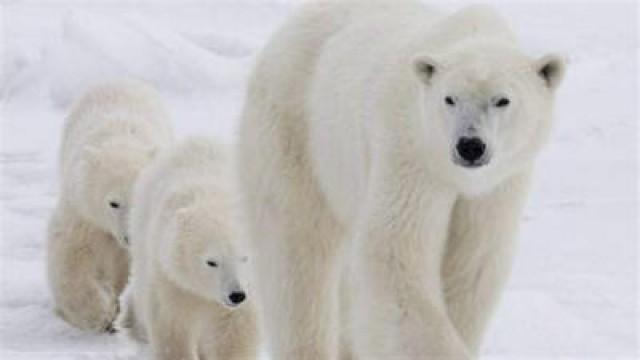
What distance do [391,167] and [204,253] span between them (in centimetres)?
244

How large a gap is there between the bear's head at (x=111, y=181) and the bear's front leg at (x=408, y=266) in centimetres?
Result: 363

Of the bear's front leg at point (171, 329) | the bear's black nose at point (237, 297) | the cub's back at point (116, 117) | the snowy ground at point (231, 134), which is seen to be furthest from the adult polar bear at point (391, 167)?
the cub's back at point (116, 117)

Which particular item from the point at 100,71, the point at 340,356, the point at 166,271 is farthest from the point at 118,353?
the point at 100,71

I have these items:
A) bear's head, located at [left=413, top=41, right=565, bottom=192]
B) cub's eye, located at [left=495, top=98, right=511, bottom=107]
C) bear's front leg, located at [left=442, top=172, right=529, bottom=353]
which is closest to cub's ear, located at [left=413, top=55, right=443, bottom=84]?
bear's head, located at [left=413, top=41, right=565, bottom=192]

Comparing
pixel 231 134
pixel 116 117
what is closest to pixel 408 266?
pixel 116 117

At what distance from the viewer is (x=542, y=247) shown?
7609mm

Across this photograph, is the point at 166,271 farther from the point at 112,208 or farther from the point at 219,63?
the point at 219,63

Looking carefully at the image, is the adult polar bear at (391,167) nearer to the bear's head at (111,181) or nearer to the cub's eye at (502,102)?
the cub's eye at (502,102)

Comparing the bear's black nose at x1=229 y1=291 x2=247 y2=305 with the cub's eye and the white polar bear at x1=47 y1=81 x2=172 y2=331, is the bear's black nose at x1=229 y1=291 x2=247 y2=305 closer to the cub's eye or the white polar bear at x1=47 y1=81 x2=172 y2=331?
the white polar bear at x1=47 y1=81 x2=172 y2=331

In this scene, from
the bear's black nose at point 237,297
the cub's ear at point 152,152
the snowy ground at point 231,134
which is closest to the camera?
the bear's black nose at point 237,297

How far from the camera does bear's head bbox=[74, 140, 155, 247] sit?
7.45 meters

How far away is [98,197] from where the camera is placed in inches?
292

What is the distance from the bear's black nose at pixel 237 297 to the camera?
5902mm

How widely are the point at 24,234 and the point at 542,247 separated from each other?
2691 mm
